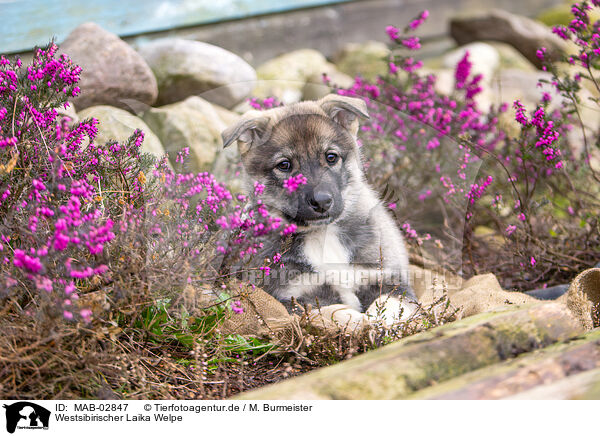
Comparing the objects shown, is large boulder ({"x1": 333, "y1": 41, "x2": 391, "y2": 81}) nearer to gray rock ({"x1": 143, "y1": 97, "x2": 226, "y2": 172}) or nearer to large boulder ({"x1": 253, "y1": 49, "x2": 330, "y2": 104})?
large boulder ({"x1": 253, "y1": 49, "x2": 330, "y2": 104})

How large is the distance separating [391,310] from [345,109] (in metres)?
1.33

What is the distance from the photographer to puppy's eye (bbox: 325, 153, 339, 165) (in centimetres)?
363

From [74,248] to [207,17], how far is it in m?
4.95

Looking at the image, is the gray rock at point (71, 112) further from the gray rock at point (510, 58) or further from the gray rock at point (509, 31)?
the gray rock at point (509, 31)

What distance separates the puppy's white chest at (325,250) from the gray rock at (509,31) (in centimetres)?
780

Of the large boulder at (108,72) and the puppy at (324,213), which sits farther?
the large boulder at (108,72)

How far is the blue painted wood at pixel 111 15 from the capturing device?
4137 millimetres

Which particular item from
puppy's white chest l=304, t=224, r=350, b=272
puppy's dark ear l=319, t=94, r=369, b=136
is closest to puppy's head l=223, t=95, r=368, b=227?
puppy's dark ear l=319, t=94, r=369, b=136

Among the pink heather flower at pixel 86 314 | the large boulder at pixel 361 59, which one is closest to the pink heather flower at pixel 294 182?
the pink heather flower at pixel 86 314

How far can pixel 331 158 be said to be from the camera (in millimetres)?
3646
